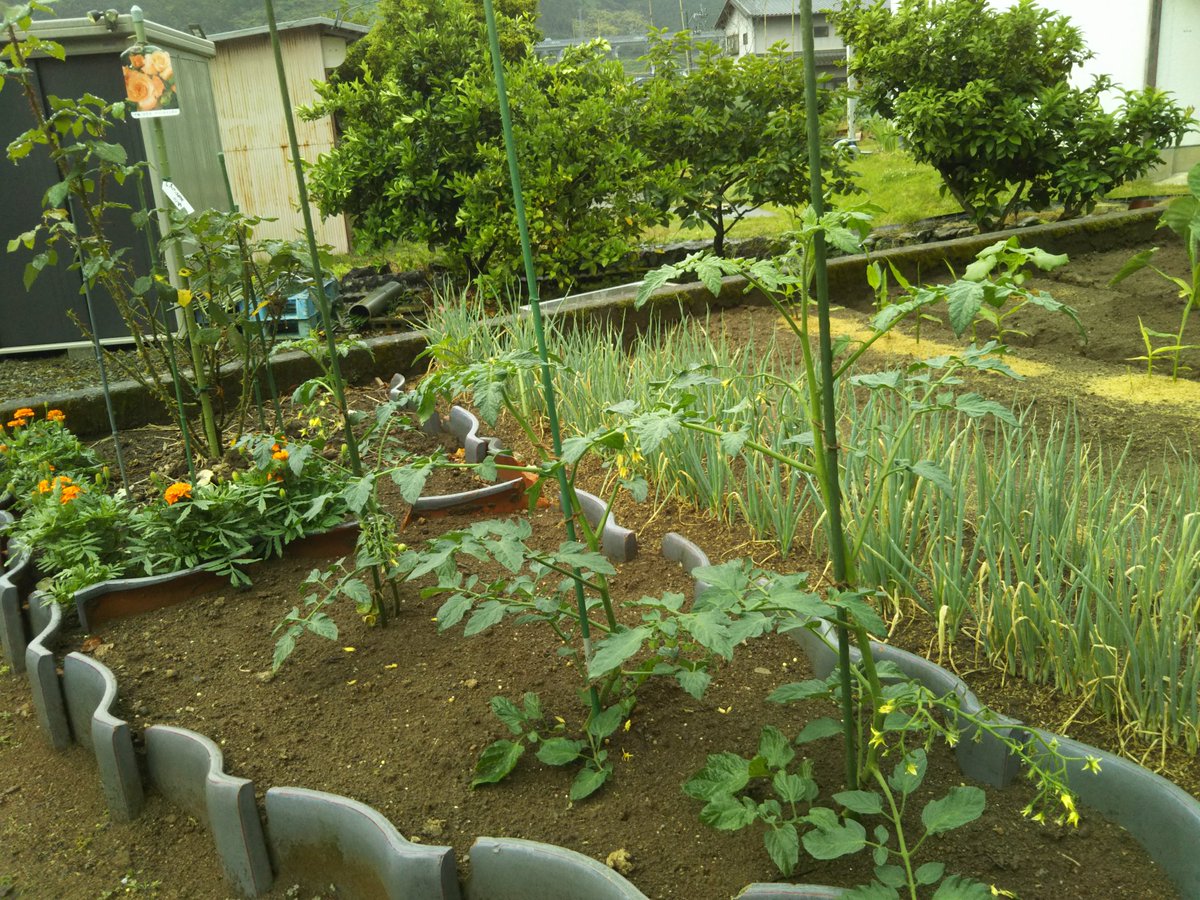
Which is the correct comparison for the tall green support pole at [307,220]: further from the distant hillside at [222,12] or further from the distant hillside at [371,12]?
the distant hillside at [222,12]

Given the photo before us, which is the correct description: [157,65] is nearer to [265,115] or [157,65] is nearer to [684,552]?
[684,552]

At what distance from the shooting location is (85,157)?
9.36 ft

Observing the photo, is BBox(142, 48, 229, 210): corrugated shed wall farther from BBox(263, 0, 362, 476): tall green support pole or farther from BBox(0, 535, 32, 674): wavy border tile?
BBox(263, 0, 362, 476): tall green support pole

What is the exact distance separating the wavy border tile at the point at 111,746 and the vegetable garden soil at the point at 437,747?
47 millimetres

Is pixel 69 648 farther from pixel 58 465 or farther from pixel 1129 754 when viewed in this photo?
pixel 1129 754

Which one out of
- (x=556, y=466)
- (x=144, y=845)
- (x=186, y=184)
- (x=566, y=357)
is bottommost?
(x=144, y=845)

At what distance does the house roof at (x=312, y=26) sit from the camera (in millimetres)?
9773

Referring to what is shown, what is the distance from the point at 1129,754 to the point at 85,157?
291 cm

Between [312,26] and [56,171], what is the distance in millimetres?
5438

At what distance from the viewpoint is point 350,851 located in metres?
1.72

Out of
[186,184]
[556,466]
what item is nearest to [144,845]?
[556,466]

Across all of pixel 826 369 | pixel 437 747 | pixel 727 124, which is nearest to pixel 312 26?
pixel 727 124

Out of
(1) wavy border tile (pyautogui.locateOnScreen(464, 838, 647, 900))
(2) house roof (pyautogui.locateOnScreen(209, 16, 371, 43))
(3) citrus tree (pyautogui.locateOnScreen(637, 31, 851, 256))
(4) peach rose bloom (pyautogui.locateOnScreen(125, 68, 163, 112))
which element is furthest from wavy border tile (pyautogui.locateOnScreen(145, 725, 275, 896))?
(2) house roof (pyautogui.locateOnScreen(209, 16, 371, 43))

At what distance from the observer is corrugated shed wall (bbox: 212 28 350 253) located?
10.6m
